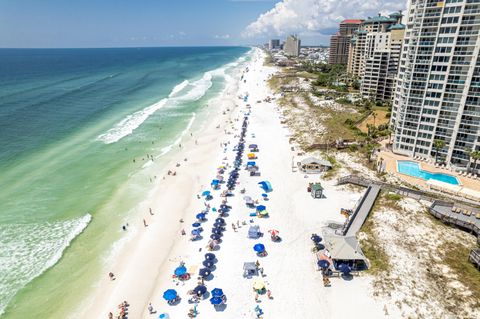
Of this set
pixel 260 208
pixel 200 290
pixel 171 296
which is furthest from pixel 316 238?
pixel 171 296

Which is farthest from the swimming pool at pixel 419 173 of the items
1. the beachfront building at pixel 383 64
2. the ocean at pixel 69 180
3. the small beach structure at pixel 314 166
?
the beachfront building at pixel 383 64

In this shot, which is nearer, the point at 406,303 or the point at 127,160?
the point at 406,303

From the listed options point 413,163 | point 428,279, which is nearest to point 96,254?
point 428,279

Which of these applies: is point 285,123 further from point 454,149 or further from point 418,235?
point 418,235

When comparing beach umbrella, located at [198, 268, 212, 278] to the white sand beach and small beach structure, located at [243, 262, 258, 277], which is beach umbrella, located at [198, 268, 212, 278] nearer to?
the white sand beach

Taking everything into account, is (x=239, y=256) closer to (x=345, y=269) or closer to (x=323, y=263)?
(x=323, y=263)

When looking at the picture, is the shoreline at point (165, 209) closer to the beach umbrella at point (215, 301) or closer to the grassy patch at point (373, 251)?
the beach umbrella at point (215, 301)
